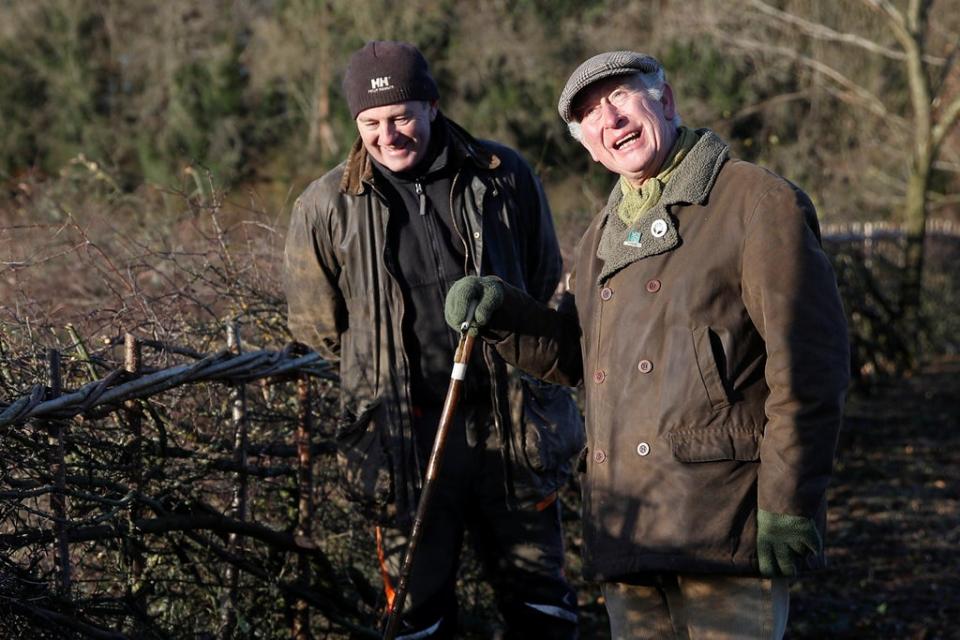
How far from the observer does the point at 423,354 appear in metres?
4.09

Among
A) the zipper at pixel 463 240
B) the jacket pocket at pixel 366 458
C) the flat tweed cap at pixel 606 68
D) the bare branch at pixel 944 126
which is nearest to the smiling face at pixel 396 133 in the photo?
the zipper at pixel 463 240

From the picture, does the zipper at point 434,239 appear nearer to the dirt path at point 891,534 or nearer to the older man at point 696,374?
the older man at point 696,374

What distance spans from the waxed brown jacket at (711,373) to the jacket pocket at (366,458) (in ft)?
3.10

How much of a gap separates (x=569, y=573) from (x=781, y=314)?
11.8 ft

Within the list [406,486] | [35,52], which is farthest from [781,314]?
[35,52]

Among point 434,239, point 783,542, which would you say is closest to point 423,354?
point 434,239

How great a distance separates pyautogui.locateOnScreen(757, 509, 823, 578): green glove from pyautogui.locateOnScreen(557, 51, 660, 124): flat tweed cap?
3.50 ft

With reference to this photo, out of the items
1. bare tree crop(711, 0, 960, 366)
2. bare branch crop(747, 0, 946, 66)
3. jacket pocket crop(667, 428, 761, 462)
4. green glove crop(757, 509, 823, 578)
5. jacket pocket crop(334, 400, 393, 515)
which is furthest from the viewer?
bare branch crop(747, 0, 946, 66)

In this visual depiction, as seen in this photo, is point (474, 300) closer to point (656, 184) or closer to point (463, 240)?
point (656, 184)

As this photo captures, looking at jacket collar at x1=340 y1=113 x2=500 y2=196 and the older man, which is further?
jacket collar at x1=340 y1=113 x2=500 y2=196

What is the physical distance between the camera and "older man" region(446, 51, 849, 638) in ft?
9.48

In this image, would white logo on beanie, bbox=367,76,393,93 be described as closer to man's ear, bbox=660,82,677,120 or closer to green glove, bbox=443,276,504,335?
green glove, bbox=443,276,504,335

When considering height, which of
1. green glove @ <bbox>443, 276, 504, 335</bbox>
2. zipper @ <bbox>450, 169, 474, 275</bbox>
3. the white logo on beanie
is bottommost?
green glove @ <bbox>443, 276, 504, 335</bbox>

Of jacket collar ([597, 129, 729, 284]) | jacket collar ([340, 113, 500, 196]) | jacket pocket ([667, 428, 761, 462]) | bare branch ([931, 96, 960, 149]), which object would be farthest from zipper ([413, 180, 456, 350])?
bare branch ([931, 96, 960, 149])
